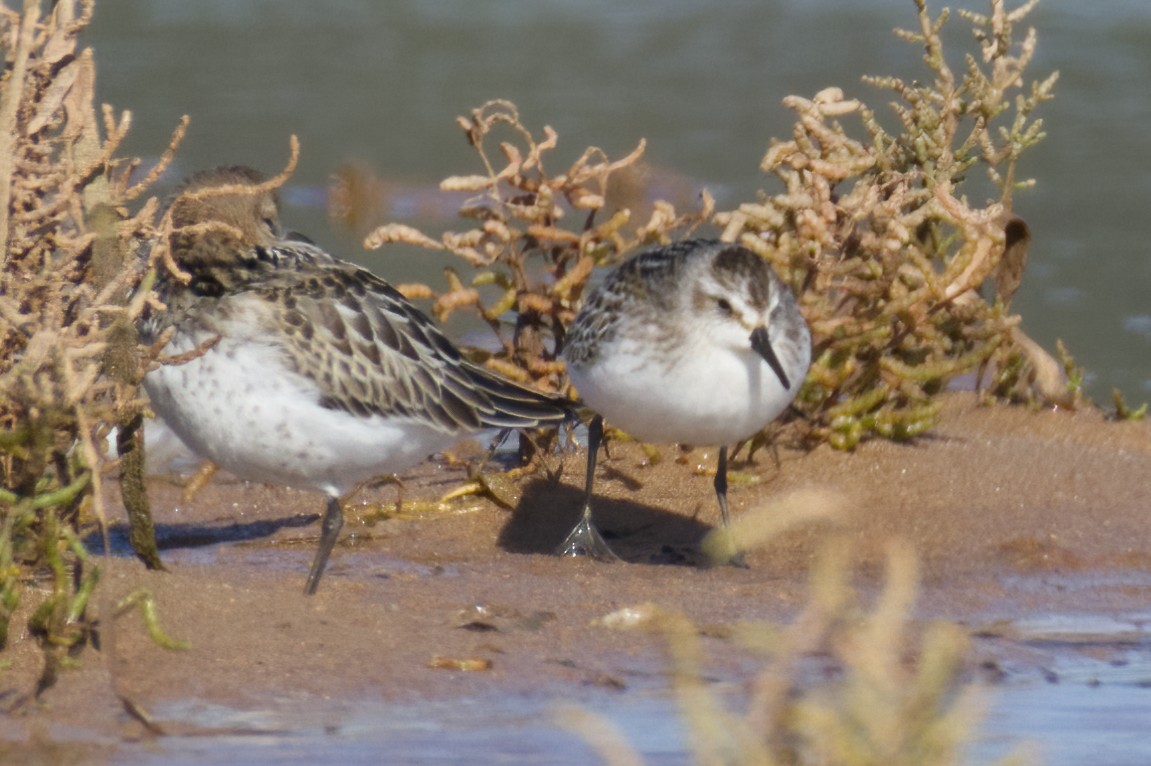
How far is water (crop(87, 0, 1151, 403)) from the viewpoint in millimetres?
13594

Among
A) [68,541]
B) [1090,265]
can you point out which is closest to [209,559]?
[68,541]

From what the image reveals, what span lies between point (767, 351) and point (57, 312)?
2.39 meters

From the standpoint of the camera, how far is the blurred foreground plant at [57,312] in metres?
4.60

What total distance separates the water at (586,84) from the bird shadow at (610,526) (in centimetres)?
456

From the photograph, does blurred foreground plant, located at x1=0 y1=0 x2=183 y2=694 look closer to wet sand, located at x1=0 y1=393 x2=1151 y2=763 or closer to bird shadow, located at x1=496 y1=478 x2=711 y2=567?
wet sand, located at x1=0 y1=393 x2=1151 y2=763

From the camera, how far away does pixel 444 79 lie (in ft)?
53.9

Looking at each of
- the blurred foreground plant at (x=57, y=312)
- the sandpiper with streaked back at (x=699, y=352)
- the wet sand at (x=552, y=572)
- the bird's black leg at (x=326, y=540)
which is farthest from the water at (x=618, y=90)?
the blurred foreground plant at (x=57, y=312)

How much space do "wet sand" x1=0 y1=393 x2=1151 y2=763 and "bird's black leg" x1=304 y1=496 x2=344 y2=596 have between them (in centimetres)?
7

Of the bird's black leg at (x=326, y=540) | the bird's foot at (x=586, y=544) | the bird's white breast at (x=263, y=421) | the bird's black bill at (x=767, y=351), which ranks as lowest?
the bird's foot at (x=586, y=544)

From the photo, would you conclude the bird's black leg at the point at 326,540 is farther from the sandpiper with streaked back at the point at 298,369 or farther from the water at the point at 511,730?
the water at the point at 511,730

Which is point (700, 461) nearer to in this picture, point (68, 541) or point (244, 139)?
point (68, 541)

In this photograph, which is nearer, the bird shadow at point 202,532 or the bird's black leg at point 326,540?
the bird's black leg at point 326,540

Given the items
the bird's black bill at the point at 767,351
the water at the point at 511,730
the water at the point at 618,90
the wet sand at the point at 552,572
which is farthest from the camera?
the water at the point at 618,90

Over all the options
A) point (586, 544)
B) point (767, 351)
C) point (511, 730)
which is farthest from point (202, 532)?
point (511, 730)
